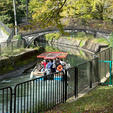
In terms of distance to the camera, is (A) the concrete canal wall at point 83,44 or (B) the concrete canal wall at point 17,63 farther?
(A) the concrete canal wall at point 83,44

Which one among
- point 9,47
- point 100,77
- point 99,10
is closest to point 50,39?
point 99,10

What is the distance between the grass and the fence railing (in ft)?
1.31

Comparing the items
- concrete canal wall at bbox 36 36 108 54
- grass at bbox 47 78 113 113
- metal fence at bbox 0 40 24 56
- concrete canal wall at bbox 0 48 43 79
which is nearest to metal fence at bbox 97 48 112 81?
grass at bbox 47 78 113 113

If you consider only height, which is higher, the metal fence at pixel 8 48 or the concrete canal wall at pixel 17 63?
the metal fence at pixel 8 48

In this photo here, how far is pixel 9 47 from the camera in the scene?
2791 centimetres

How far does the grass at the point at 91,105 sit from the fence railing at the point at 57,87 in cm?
40

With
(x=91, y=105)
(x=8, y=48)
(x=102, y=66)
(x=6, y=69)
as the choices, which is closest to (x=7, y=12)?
Result: (x=8, y=48)

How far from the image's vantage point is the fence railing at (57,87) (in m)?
7.11

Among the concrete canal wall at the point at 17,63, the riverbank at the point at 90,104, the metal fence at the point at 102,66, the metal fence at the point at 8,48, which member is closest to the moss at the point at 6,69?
the concrete canal wall at the point at 17,63

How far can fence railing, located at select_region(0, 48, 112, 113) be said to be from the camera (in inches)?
280

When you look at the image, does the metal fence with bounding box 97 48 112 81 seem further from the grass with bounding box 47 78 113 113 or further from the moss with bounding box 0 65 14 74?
the moss with bounding box 0 65 14 74

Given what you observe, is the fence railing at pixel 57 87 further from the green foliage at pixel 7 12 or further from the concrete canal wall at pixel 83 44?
the green foliage at pixel 7 12

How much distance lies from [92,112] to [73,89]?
251cm

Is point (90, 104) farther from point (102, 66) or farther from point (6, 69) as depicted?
point (6, 69)
